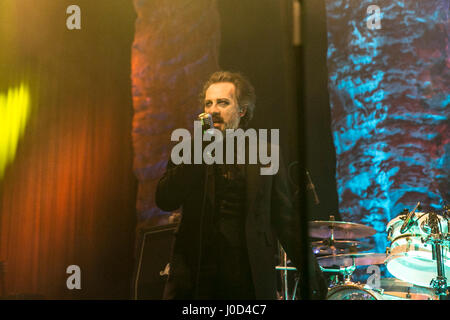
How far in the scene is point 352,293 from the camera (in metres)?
2.96

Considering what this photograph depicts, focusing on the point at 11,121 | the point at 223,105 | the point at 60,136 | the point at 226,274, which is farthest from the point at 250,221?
the point at 11,121

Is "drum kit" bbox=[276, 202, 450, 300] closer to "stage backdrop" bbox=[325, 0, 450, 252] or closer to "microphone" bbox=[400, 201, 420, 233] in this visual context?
"microphone" bbox=[400, 201, 420, 233]

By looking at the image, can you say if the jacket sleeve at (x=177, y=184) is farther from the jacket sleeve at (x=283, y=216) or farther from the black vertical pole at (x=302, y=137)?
the black vertical pole at (x=302, y=137)

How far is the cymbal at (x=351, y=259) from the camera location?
10.1 feet

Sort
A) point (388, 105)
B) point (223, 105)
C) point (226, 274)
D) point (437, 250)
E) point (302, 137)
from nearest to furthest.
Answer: point (302, 137)
point (226, 274)
point (223, 105)
point (437, 250)
point (388, 105)

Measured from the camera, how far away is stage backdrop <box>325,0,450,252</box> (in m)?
3.76

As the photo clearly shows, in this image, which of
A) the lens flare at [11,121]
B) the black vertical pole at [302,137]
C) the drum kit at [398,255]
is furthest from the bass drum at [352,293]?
the lens flare at [11,121]

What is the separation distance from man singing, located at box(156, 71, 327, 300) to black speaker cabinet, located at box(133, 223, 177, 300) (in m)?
0.75

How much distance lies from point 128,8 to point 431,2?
95.9 inches

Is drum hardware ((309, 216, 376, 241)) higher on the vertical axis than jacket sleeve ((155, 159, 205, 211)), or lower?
lower

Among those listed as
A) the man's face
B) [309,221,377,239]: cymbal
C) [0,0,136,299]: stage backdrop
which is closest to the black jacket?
the man's face

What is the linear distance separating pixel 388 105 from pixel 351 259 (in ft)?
4.49

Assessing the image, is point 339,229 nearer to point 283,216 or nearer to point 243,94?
point 283,216
